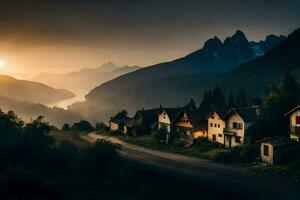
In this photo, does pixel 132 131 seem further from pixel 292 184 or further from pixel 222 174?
pixel 292 184

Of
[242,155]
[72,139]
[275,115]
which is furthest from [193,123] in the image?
[72,139]

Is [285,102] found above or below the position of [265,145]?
above

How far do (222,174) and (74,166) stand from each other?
1997 cm

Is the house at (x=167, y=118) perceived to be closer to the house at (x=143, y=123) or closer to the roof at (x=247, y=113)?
the house at (x=143, y=123)

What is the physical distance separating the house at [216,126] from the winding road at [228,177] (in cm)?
1232

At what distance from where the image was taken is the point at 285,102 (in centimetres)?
6894

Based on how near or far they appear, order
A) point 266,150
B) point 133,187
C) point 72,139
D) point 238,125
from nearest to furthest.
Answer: point 133,187 < point 266,150 < point 238,125 < point 72,139

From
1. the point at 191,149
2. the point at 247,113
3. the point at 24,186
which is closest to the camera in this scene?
the point at 24,186

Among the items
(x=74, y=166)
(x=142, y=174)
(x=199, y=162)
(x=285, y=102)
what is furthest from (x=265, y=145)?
(x=74, y=166)

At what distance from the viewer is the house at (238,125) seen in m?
69.0

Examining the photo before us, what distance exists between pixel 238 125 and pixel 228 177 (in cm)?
2461

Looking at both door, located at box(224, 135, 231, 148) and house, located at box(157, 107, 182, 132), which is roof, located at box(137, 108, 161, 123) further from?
door, located at box(224, 135, 231, 148)

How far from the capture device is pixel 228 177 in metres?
47.9

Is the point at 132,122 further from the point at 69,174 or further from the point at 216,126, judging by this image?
the point at 69,174
